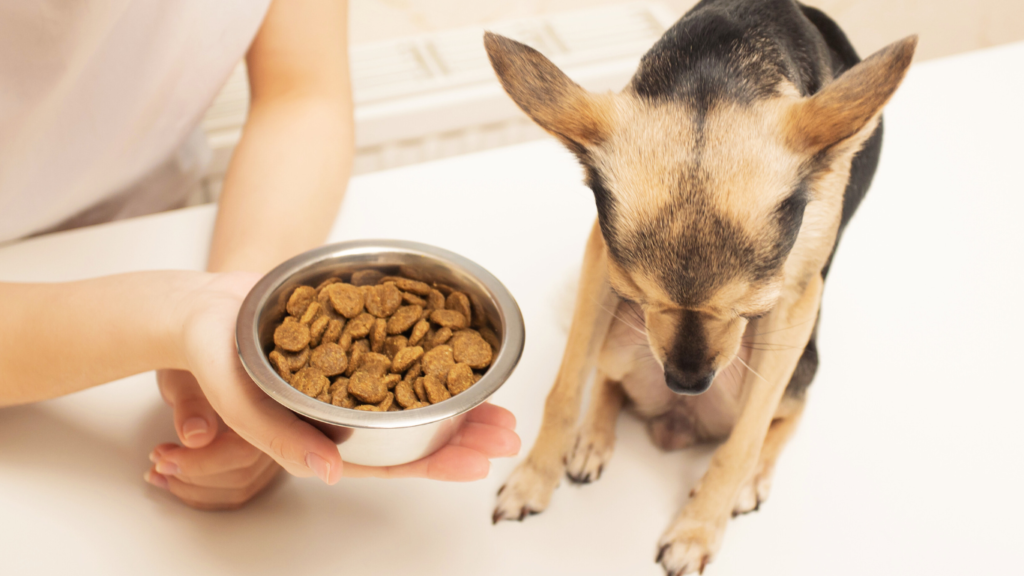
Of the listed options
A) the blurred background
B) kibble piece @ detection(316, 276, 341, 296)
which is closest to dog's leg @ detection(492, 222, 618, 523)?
kibble piece @ detection(316, 276, 341, 296)

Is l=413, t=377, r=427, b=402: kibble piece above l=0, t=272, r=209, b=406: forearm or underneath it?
above

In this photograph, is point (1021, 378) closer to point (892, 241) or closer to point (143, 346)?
point (892, 241)

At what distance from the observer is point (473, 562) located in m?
0.99

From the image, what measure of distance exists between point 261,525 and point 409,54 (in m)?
1.71

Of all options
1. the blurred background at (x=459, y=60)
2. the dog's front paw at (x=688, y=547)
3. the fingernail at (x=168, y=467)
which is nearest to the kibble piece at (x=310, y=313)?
the fingernail at (x=168, y=467)

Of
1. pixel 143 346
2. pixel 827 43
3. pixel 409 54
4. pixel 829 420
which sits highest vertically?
pixel 827 43

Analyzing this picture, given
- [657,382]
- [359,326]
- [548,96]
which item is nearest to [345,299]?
[359,326]

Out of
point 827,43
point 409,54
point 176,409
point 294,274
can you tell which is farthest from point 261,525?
point 409,54

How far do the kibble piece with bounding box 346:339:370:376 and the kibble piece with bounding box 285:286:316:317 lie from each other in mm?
78

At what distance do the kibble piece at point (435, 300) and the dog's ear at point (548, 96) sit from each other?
269mm

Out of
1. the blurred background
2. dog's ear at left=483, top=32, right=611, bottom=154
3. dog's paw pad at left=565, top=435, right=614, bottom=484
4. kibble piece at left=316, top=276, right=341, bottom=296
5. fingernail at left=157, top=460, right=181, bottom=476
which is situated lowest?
the blurred background

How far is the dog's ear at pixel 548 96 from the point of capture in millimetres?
814

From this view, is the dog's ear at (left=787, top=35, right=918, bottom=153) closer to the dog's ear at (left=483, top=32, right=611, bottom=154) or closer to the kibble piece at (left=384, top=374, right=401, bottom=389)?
the dog's ear at (left=483, top=32, right=611, bottom=154)

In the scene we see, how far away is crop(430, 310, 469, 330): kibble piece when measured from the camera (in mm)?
980
